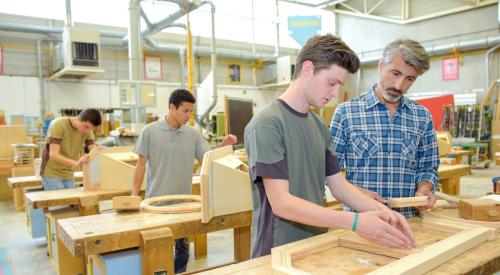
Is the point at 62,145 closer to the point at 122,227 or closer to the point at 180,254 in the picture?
the point at 180,254

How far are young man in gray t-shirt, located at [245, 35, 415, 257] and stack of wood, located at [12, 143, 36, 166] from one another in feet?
17.7

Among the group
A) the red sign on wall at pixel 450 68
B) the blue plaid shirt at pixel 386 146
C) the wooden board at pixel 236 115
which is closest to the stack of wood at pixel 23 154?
the wooden board at pixel 236 115

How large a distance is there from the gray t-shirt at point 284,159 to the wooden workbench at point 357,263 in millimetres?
126

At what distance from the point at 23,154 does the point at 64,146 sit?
9.40 feet

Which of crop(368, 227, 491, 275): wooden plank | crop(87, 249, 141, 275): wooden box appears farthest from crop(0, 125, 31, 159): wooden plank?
crop(368, 227, 491, 275): wooden plank

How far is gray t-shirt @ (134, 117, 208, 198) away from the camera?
2504 mm

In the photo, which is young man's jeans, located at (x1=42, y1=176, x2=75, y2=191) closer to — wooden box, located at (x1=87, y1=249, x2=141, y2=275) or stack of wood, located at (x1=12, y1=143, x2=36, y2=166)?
wooden box, located at (x1=87, y1=249, x2=141, y2=275)

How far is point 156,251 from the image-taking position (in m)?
1.62

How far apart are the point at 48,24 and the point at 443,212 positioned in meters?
7.89

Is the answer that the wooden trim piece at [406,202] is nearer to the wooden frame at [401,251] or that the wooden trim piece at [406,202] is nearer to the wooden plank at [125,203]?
the wooden frame at [401,251]

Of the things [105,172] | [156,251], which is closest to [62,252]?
[105,172]

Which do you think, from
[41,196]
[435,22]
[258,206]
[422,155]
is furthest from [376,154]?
[435,22]

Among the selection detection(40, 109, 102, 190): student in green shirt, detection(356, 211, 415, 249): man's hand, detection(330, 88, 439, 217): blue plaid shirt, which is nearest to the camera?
detection(356, 211, 415, 249): man's hand

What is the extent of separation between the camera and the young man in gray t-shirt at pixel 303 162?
1066 mm
